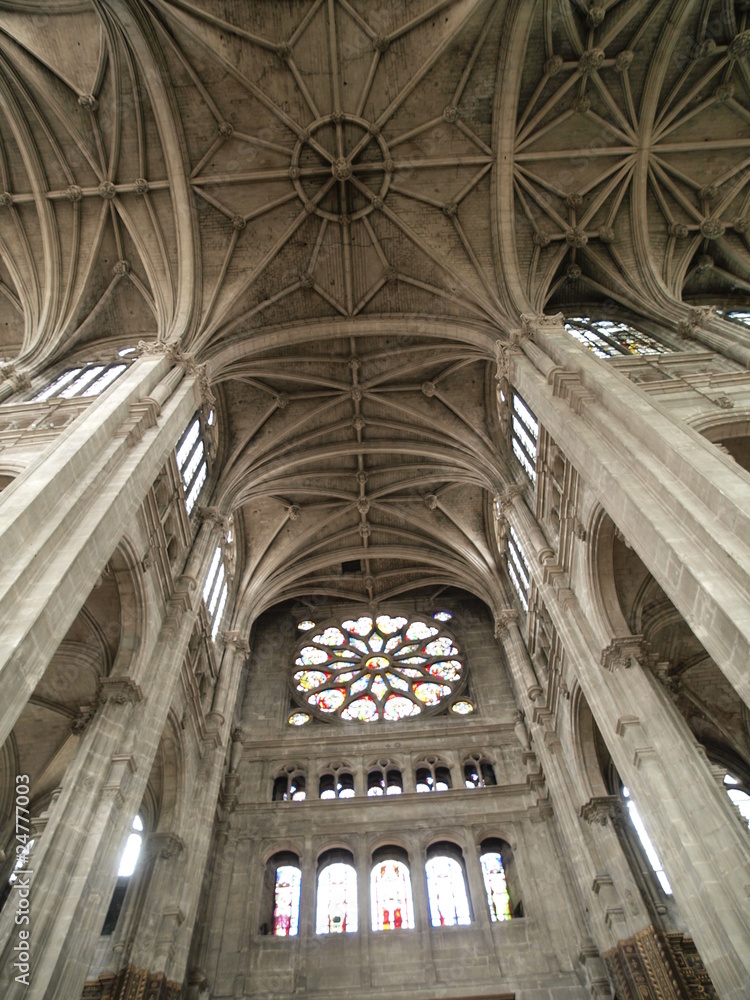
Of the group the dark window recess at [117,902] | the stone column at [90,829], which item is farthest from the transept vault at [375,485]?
the dark window recess at [117,902]

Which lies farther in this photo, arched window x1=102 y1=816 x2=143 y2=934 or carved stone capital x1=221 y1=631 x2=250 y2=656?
carved stone capital x1=221 y1=631 x2=250 y2=656

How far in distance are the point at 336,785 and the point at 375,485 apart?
32.4 ft

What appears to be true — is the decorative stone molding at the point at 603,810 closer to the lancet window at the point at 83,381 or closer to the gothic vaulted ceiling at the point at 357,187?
the gothic vaulted ceiling at the point at 357,187

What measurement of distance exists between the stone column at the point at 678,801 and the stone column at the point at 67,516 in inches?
324

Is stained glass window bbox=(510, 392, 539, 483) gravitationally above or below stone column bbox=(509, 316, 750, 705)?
above

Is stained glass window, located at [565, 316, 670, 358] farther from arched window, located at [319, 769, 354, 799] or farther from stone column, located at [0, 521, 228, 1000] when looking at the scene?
arched window, located at [319, 769, 354, 799]

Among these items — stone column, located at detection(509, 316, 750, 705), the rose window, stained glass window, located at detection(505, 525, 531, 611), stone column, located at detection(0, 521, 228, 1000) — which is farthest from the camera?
the rose window

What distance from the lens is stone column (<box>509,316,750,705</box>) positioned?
725 centimetres

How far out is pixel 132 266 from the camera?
18.9 metres

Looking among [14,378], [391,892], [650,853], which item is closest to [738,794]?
[650,853]

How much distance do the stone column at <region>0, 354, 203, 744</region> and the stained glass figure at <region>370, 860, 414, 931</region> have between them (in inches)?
417

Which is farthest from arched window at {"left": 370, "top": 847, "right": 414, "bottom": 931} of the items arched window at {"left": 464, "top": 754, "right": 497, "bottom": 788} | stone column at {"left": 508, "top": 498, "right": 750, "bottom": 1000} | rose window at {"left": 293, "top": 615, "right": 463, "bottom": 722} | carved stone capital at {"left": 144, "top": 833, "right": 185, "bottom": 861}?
stone column at {"left": 508, "top": 498, "right": 750, "bottom": 1000}

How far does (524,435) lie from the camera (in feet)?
58.5

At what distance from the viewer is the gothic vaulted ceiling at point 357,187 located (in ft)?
54.2
